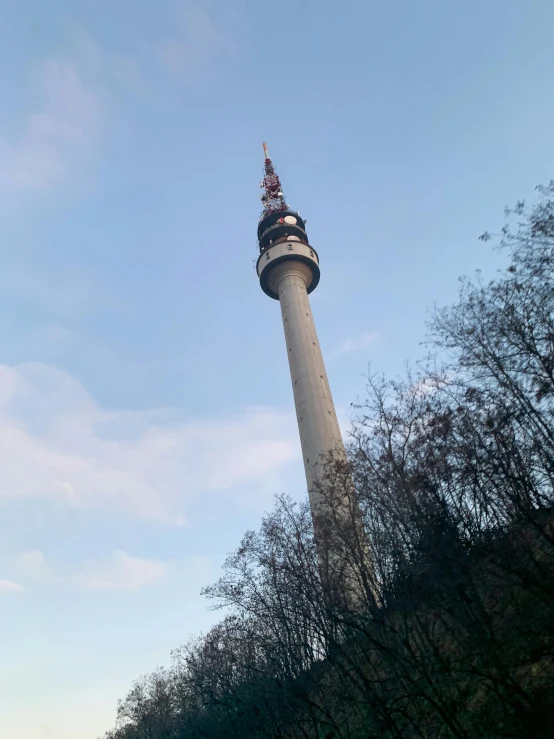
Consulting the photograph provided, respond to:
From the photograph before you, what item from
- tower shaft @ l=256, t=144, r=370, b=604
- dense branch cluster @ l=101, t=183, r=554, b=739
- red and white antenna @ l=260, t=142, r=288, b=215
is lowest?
dense branch cluster @ l=101, t=183, r=554, b=739

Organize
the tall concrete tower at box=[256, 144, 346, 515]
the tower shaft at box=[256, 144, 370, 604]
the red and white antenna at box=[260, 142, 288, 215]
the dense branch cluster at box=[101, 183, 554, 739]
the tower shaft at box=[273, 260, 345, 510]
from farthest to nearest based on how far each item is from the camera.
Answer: the red and white antenna at box=[260, 142, 288, 215]
the tall concrete tower at box=[256, 144, 346, 515]
the tower shaft at box=[273, 260, 345, 510]
the tower shaft at box=[256, 144, 370, 604]
the dense branch cluster at box=[101, 183, 554, 739]

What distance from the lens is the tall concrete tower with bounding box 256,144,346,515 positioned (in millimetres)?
31562

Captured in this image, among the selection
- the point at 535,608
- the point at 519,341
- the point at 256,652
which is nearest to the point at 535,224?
the point at 519,341

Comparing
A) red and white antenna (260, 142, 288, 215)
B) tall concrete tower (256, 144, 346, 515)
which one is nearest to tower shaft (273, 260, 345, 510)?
tall concrete tower (256, 144, 346, 515)

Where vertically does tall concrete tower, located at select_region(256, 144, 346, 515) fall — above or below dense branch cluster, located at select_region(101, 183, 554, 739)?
above

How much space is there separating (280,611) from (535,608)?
36.0ft

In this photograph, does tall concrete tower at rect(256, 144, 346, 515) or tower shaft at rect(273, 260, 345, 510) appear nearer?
tower shaft at rect(273, 260, 345, 510)

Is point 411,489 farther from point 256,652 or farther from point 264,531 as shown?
point 256,652

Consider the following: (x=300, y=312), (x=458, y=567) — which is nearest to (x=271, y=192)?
(x=300, y=312)

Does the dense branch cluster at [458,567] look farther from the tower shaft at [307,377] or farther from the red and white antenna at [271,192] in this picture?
the red and white antenna at [271,192]

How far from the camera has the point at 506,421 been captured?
12438 millimetres

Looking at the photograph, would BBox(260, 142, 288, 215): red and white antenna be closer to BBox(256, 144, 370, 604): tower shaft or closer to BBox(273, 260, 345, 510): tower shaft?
BBox(256, 144, 370, 604): tower shaft

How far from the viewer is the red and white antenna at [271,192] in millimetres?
47594

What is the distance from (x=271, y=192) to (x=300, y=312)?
54.5 feet
